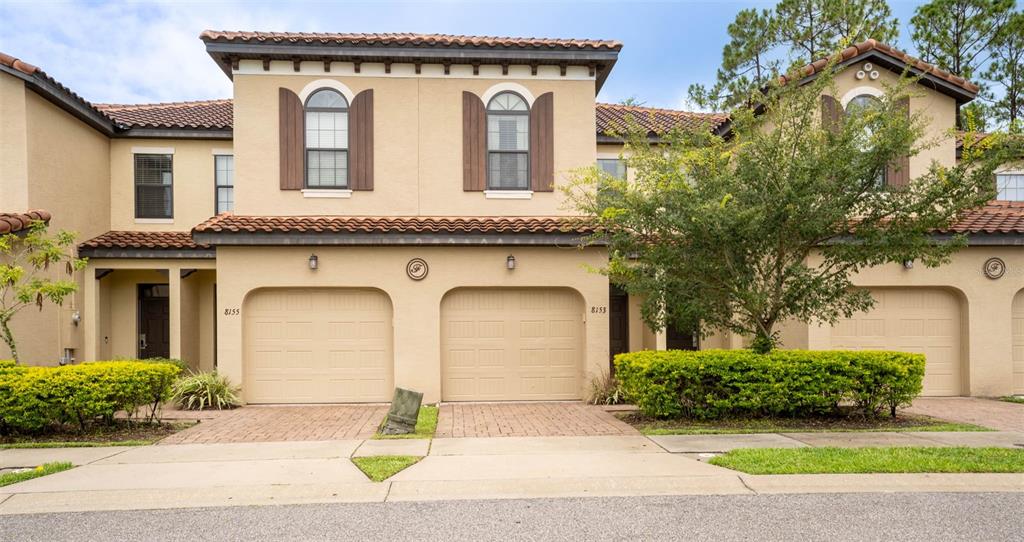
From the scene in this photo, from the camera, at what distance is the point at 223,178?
17.3 metres

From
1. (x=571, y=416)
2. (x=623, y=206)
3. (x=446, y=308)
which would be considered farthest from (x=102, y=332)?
(x=623, y=206)

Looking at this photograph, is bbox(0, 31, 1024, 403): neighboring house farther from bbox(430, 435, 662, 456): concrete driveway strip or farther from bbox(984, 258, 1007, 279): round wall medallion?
bbox(430, 435, 662, 456): concrete driveway strip

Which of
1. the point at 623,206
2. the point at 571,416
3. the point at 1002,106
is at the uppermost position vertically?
the point at 1002,106

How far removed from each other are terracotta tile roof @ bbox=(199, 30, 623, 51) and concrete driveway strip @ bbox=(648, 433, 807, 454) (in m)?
8.07

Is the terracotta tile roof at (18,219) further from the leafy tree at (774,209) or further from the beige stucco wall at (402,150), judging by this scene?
the leafy tree at (774,209)

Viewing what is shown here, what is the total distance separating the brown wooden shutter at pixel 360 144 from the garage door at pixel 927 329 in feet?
34.0

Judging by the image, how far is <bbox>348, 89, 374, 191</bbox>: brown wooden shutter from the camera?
13.8m

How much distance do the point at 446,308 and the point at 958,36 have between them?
22291 millimetres

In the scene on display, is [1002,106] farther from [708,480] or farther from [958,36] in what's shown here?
[708,480]

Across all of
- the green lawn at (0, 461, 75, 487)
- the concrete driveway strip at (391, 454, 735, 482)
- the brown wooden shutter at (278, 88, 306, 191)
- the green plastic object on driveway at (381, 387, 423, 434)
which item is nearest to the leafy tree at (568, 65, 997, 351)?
the concrete driveway strip at (391, 454, 735, 482)

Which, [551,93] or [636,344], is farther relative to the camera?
[636,344]

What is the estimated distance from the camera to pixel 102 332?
1648 centimetres

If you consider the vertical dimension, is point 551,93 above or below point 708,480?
above

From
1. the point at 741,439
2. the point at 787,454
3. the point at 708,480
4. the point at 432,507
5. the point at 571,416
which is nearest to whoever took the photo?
the point at 432,507
